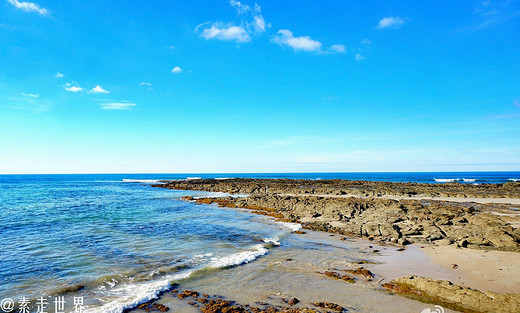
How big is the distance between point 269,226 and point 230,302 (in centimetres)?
1136

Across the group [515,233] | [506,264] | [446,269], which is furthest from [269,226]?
[515,233]

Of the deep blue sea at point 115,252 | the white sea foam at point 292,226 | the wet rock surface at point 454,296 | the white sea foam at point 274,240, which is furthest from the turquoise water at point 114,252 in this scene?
the wet rock surface at point 454,296

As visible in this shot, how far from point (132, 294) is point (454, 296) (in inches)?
372

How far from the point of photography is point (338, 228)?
1703cm

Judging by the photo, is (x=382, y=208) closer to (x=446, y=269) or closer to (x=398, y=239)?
(x=398, y=239)

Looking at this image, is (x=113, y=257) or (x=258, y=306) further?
(x=113, y=257)

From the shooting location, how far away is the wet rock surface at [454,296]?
6711mm

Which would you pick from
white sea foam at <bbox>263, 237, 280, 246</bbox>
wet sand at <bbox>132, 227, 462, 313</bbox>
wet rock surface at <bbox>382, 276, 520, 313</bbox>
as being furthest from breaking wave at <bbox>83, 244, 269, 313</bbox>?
wet rock surface at <bbox>382, 276, 520, 313</bbox>

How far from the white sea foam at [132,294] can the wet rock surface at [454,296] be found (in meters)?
7.17

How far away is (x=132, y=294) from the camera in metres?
7.88

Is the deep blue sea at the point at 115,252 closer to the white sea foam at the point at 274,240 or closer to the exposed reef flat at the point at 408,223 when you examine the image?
the white sea foam at the point at 274,240

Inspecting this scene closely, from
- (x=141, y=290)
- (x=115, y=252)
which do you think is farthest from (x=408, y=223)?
(x=115, y=252)

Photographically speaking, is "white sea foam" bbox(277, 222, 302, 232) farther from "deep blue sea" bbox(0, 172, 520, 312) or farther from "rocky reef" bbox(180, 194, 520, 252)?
"rocky reef" bbox(180, 194, 520, 252)

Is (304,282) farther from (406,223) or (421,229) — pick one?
(406,223)
